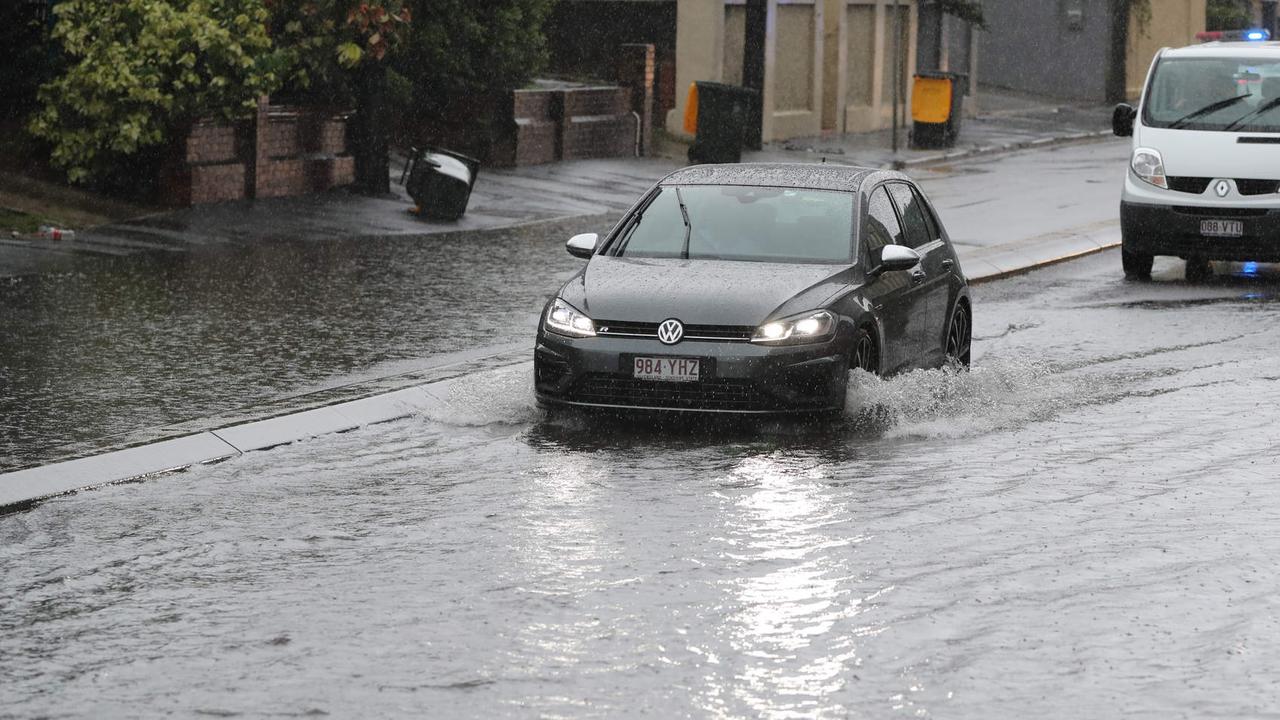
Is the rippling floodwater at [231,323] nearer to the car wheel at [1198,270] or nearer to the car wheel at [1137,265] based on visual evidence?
the car wheel at [1137,265]

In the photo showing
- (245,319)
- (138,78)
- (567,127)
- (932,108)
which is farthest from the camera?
(932,108)

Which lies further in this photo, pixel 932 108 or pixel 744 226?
pixel 932 108

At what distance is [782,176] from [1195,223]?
7.23 metres

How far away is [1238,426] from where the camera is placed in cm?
1135

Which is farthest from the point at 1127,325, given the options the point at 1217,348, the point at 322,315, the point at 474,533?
the point at 474,533

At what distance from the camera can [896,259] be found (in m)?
11.7

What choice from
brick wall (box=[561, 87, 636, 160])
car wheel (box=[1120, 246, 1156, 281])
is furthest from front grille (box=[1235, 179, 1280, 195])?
brick wall (box=[561, 87, 636, 160])

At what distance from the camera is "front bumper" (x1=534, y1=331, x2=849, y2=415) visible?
1080 centimetres

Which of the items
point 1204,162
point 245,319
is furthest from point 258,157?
point 1204,162

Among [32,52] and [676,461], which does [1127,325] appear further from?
[32,52]

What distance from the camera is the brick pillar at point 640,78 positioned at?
33750 millimetres

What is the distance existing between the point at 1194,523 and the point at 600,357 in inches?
130

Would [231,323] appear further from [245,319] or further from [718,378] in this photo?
[718,378]

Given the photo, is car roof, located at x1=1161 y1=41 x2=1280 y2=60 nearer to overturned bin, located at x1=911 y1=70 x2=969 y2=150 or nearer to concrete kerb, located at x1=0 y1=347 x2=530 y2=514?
concrete kerb, located at x1=0 y1=347 x2=530 y2=514
